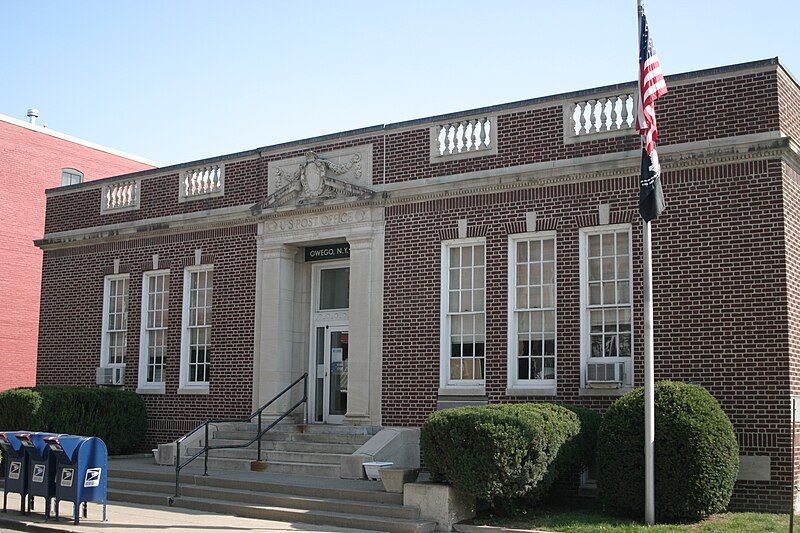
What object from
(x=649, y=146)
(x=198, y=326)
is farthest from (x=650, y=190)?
(x=198, y=326)

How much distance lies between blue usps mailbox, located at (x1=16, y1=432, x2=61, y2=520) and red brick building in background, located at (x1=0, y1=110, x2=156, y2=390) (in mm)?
20268

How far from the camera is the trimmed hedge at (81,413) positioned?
1948 centimetres

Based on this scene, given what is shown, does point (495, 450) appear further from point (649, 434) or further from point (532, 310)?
point (532, 310)

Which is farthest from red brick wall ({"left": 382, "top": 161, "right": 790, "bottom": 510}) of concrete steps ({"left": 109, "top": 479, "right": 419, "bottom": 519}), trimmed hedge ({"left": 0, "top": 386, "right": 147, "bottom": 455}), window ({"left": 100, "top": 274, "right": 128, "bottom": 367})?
window ({"left": 100, "top": 274, "right": 128, "bottom": 367})

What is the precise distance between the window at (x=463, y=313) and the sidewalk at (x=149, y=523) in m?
4.70

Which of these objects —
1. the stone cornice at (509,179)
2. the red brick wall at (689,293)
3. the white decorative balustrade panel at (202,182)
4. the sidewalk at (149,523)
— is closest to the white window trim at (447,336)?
the red brick wall at (689,293)

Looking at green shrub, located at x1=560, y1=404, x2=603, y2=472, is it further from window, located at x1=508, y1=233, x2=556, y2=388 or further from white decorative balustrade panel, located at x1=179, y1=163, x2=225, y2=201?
white decorative balustrade panel, located at x1=179, y1=163, x2=225, y2=201

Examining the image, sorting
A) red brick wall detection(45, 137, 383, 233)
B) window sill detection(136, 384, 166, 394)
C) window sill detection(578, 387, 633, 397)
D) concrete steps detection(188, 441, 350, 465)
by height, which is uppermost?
red brick wall detection(45, 137, 383, 233)

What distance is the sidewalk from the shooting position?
13.0 meters

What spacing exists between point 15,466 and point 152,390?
712cm

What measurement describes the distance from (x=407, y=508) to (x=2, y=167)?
25.4 metres

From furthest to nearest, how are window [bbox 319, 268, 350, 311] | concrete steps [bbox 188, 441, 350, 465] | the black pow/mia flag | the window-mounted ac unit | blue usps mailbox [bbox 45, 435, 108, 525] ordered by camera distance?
the window-mounted ac unit < window [bbox 319, 268, 350, 311] < concrete steps [bbox 188, 441, 350, 465] < blue usps mailbox [bbox 45, 435, 108, 525] < the black pow/mia flag

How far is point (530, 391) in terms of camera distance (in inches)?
634

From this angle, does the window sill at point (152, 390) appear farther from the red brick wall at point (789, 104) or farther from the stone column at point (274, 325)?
the red brick wall at point (789, 104)
